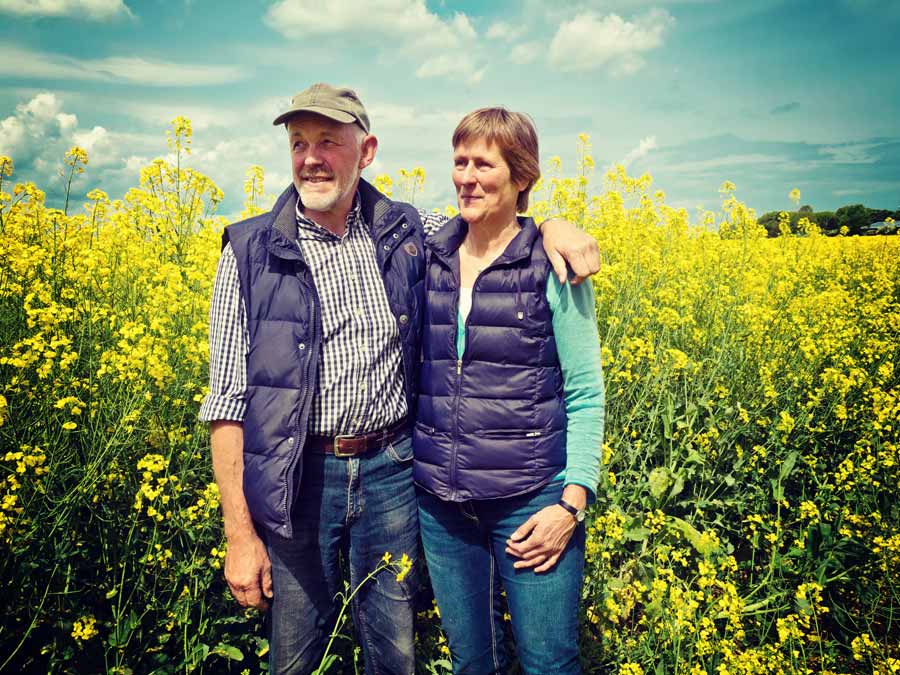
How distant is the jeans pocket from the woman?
A: 12 cm

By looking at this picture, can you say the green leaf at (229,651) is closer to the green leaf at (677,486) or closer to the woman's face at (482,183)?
the woman's face at (482,183)

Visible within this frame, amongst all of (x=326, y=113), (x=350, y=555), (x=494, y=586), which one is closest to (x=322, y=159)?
(x=326, y=113)

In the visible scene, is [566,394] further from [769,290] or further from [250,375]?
[769,290]

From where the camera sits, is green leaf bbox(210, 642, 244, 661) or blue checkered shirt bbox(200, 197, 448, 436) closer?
blue checkered shirt bbox(200, 197, 448, 436)

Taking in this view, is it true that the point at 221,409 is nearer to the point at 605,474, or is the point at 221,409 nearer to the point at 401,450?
A: the point at 401,450

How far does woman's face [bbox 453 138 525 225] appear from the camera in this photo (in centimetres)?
163

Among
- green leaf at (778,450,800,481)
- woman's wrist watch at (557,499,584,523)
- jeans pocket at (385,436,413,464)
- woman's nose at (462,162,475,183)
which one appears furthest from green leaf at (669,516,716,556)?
woman's nose at (462,162,475,183)

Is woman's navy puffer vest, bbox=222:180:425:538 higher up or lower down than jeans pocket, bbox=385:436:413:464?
higher up

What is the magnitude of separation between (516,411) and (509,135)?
34.2 inches

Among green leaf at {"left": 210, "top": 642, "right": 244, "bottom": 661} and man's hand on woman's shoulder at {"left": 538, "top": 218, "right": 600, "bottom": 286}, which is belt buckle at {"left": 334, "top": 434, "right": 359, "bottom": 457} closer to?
man's hand on woman's shoulder at {"left": 538, "top": 218, "right": 600, "bottom": 286}

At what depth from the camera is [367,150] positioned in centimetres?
199

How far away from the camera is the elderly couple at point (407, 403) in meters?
1.65

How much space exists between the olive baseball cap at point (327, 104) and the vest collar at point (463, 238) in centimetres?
49

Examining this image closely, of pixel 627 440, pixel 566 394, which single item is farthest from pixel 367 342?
pixel 627 440
